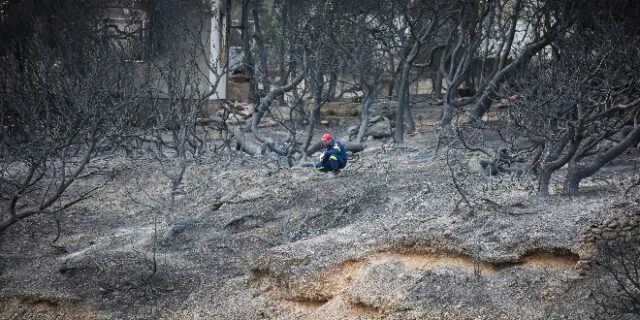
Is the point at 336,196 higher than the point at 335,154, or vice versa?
the point at 335,154

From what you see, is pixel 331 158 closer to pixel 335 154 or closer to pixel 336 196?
pixel 335 154

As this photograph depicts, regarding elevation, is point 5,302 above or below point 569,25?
below

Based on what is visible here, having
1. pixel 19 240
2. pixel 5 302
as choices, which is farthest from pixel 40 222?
pixel 5 302

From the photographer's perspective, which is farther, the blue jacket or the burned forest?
the blue jacket

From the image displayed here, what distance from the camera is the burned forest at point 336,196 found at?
30.1ft

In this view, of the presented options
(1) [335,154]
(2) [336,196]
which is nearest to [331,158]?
(1) [335,154]

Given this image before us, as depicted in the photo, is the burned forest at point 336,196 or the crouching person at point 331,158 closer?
the burned forest at point 336,196

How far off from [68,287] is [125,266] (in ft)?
2.26

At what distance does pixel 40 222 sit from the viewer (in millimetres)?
14148

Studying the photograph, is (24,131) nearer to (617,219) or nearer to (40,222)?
(40,222)

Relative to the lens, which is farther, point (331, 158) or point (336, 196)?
point (331, 158)

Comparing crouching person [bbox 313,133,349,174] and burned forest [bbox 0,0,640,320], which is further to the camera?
crouching person [bbox 313,133,349,174]

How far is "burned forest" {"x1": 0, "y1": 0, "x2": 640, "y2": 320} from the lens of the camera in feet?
30.1

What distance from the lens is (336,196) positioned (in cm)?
1359
